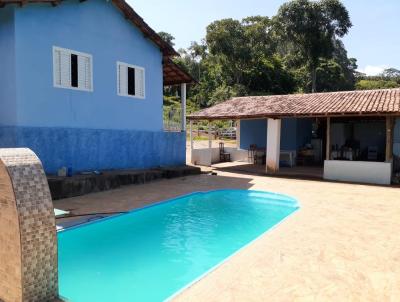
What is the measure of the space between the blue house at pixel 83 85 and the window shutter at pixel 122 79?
0.05 m

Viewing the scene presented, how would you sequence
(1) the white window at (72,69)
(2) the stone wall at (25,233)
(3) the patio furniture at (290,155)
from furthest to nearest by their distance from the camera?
1. (3) the patio furniture at (290,155)
2. (1) the white window at (72,69)
3. (2) the stone wall at (25,233)

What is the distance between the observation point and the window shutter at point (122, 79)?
16.3 m

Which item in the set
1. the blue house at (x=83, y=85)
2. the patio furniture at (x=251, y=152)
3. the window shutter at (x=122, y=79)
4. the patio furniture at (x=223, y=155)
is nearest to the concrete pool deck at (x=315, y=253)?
the blue house at (x=83, y=85)

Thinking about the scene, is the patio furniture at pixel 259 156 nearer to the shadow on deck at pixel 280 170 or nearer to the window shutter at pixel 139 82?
the shadow on deck at pixel 280 170

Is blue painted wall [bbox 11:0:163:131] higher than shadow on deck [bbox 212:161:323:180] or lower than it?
higher

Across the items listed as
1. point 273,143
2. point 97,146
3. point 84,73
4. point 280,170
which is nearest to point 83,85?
point 84,73

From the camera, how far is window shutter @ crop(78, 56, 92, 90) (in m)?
14.5

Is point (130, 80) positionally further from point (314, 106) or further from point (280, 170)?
point (280, 170)

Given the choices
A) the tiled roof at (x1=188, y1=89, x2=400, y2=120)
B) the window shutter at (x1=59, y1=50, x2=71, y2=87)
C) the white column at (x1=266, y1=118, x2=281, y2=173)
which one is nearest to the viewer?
the window shutter at (x1=59, y1=50, x2=71, y2=87)

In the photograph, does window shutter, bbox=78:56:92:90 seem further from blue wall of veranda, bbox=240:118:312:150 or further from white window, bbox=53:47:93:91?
blue wall of veranda, bbox=240:118:312:150

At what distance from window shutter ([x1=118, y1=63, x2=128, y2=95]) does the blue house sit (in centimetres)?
5

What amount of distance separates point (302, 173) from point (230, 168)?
447 centimetres

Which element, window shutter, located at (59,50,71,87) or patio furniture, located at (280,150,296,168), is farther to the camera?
patio furniture, located at (280,150,296,168)

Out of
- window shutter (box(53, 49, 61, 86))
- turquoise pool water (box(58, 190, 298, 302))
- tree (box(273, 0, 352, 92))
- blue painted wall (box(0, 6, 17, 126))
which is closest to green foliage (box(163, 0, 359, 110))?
tree (box(273, 0, 352, 92))
